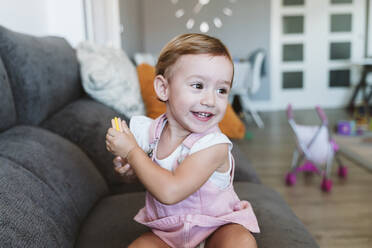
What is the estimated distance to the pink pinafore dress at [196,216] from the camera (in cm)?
89

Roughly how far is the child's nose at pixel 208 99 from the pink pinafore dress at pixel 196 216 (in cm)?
8

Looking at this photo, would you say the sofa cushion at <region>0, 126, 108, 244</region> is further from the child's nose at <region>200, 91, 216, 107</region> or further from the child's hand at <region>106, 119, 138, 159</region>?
the child's nose at <region>200, 91, 216, 107</region>

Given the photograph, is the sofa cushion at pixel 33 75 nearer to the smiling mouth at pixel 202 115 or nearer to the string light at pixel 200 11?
the smiling mouth at pixel 202 115

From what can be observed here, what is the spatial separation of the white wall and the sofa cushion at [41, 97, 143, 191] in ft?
2.02

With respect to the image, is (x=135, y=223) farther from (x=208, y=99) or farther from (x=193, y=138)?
(x=208, y=99)

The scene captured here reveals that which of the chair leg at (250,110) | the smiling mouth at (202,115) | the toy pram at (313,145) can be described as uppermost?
the smiling mouth at (202,115)

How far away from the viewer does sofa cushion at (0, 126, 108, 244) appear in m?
0.96

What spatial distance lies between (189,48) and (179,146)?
0.24 metres

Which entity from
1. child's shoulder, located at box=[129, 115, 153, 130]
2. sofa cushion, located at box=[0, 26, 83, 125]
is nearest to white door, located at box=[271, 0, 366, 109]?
sofa cushion, located at box=[0, 26, 83, 125]

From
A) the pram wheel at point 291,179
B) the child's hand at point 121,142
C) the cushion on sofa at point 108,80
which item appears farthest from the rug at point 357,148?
the child's hand at point 121,142

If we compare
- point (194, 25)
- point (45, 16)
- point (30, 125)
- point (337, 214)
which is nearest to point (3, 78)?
point (30, 125)

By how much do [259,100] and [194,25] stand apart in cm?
176

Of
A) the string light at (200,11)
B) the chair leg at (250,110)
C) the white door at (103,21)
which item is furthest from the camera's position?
the string light at (200,11)

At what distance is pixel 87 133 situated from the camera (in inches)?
58.5
